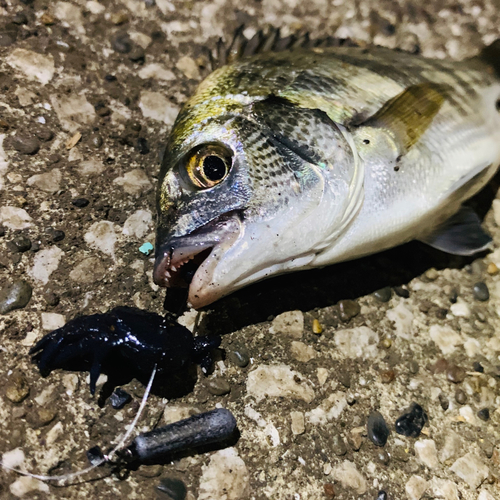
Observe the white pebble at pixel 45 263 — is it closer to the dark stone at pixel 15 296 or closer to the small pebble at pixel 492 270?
the dark stone at pixel 15 296

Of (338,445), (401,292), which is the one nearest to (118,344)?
(338,445)

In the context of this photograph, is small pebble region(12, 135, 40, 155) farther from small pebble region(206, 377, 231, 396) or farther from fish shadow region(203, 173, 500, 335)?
small pebble region(206, 377, 231, 396)

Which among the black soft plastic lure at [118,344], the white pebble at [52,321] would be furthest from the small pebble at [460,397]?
the white pebble at [52,321]

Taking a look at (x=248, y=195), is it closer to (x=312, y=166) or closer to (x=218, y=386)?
(x=312, y=166)

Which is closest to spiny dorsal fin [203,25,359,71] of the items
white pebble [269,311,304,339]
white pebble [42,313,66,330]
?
white pebble [269,311,304,339]

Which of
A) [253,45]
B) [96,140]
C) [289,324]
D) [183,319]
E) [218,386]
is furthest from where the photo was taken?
[253,45]

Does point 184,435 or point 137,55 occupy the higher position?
point 137,55
